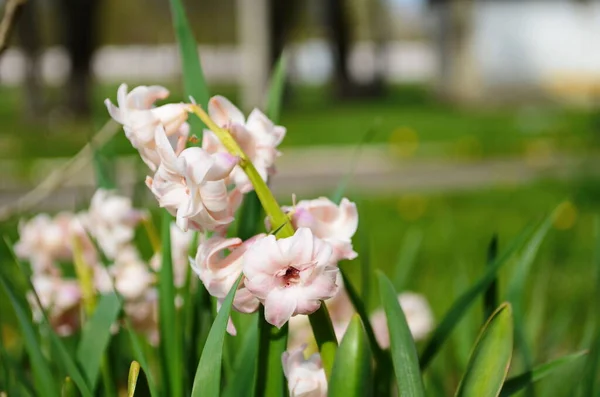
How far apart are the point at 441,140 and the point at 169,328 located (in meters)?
9.44

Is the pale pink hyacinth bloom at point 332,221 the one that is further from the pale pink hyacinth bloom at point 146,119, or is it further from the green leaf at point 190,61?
the green leaf at point 190,61

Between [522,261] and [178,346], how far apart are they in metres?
0.42

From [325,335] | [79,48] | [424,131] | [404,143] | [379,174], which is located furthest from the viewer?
[79,48]

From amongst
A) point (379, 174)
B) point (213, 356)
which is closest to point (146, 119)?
point (213, 356)

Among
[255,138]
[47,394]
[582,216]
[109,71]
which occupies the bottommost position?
[109,71]

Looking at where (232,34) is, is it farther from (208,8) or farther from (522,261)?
(522,261)

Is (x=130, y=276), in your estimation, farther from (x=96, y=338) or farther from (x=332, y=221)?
→ (x=332, y=221)

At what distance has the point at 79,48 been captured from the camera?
15.3m

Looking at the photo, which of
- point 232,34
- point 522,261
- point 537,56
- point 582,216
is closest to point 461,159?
point 582,216

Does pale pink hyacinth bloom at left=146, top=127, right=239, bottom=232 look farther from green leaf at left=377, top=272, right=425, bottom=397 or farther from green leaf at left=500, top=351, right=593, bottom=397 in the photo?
green leaf at left=500, top=351, right=593, bottom=397

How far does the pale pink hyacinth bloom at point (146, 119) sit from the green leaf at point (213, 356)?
0.15 meters

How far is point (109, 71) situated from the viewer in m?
45.9

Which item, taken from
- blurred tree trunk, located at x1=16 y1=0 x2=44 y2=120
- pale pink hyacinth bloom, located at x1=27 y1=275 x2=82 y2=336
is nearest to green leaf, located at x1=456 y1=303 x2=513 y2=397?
pale pink hyacinth bloom, located at x1=27 y1=275 x2=82 y2=336

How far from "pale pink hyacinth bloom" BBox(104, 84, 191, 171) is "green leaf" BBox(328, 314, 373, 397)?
0.24m
